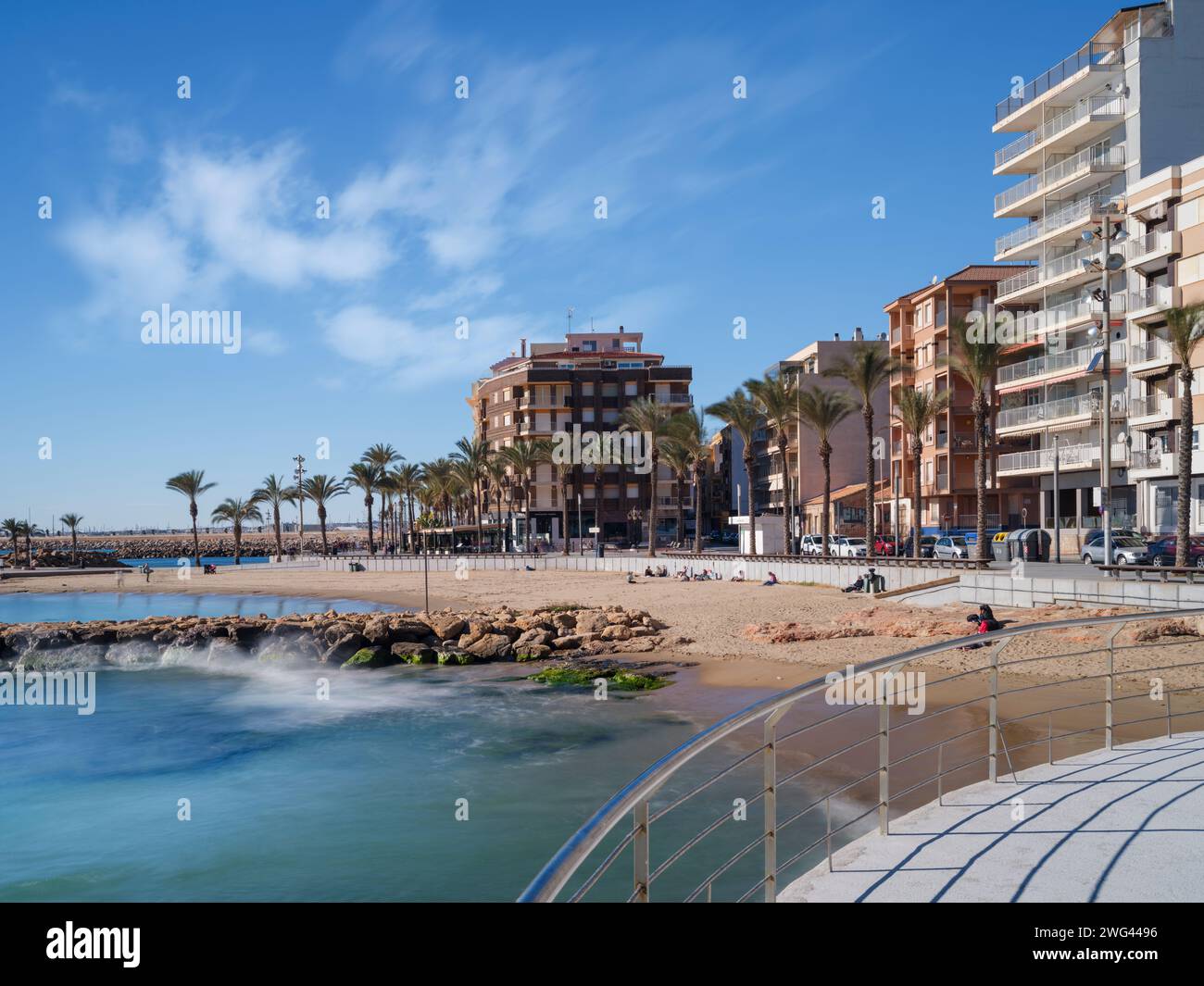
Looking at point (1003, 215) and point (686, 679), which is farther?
point (1003, 215)

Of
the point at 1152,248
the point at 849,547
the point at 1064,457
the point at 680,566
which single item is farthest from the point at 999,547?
the point at 680,566

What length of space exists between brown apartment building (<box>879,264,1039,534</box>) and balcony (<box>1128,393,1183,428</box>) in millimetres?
13740

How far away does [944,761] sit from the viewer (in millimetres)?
13555

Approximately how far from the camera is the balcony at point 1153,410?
127 feet

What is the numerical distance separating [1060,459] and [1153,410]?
24.4 feet

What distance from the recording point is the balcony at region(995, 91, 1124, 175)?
150 ft

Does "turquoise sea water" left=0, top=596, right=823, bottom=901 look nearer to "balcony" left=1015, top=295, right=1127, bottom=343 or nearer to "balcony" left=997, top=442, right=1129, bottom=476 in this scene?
"balcony" left=997, top=442, right=1129, bottom=476

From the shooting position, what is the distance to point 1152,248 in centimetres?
4003

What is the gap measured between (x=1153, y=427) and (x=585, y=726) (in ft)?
109

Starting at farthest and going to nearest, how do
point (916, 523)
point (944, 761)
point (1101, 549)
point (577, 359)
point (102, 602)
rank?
point (577, 359) < point (102, 602) < point (916, 523) < point (1101, 549) < point (944, 761)

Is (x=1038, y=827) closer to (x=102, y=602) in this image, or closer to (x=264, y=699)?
(x=264, y=699)

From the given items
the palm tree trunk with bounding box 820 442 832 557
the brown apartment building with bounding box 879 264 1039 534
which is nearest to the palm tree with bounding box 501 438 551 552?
the brown apartment building with bounding box 879 264 1039 534

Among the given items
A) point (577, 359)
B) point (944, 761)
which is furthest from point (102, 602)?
point (944, 761)

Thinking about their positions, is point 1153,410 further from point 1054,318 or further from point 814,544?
point 814,544
